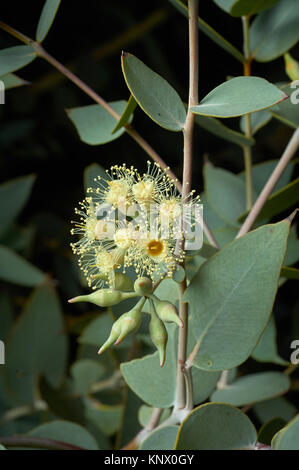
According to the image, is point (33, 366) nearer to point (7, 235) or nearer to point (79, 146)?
point (7, 235)

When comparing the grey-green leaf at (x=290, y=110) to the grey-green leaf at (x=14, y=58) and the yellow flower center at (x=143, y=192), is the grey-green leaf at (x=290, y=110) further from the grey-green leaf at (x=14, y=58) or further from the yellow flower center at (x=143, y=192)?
the grey-green leaf at (x=14, y=58)

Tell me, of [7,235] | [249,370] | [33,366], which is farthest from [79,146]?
[249,370]

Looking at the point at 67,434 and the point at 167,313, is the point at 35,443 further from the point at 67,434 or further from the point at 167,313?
the point at 167,313

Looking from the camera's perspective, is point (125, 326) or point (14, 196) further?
point (14, 196)

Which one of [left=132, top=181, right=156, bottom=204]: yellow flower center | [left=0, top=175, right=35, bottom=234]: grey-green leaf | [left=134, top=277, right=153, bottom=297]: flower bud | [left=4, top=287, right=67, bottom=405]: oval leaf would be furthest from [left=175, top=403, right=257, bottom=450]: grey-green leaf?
[left=0, top=175, right=35, bottom=234]: grey-green leaf

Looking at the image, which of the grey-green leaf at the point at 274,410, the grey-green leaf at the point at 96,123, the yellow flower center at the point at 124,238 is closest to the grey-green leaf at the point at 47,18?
the grey-green leaf at the point at 96,123

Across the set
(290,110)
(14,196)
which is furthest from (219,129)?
(14,196)

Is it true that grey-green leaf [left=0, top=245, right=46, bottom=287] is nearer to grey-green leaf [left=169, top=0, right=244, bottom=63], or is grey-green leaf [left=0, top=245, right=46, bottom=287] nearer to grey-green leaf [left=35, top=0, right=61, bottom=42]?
grey-green leaf [left=35, top=0, right=61, bottom=42]
